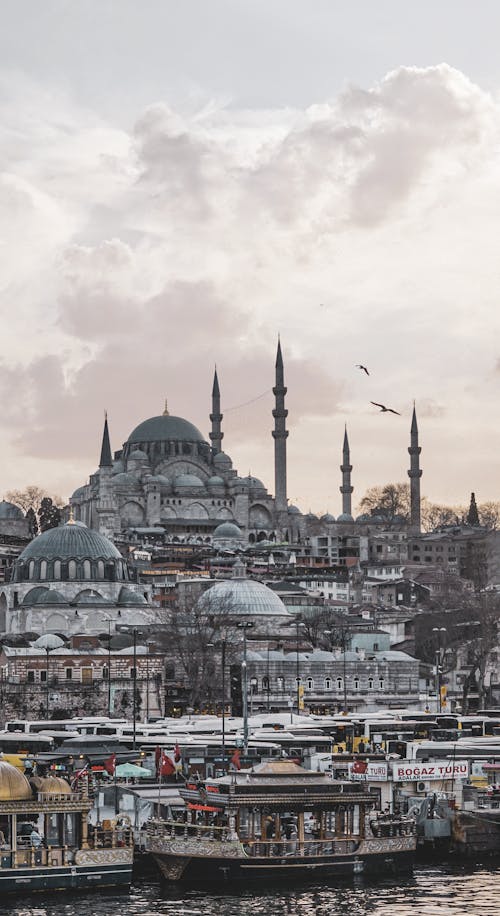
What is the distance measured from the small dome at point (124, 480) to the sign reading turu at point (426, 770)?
296ft

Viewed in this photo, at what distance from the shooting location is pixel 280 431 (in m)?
124

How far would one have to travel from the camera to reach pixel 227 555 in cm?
11725

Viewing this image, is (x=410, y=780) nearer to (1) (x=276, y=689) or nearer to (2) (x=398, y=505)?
(1) (x=276, y=689)

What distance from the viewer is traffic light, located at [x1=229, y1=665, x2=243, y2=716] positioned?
68.9m

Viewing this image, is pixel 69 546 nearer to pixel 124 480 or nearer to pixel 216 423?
pixel 124 480

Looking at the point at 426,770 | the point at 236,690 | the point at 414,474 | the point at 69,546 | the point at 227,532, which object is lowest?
the point at 426,770

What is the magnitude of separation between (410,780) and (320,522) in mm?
102789

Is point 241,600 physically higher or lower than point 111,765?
higher

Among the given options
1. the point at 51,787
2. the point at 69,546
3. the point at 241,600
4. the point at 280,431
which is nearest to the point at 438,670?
the point at 241,600

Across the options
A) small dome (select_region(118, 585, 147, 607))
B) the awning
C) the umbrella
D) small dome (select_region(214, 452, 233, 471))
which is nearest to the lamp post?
small dome (select_region(118, 585, 147, 607))

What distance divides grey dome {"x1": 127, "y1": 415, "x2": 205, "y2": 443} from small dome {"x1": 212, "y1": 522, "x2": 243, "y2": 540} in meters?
14.7

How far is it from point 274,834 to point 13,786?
5.19 metres

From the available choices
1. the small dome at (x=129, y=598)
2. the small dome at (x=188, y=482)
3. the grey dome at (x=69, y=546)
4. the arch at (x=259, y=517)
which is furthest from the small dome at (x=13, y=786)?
the arch at (x=259, y=517)

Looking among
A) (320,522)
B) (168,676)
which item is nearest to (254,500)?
(320,522)
